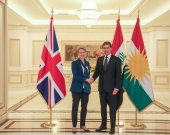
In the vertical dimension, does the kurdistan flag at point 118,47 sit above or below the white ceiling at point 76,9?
below

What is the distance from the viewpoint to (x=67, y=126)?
463 centimetres

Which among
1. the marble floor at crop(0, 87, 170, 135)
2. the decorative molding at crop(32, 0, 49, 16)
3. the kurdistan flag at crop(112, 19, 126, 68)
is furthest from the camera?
the decorative molding at crop(32, 0, 49, 16)

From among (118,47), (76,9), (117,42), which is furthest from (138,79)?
(76,9)

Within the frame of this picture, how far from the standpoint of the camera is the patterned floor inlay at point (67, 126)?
435 cm

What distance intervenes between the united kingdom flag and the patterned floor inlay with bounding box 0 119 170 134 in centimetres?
50

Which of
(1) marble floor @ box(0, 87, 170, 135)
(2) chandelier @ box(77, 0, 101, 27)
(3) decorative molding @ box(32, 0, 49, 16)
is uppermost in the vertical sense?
(3) decorative molding @ box(32, 0, 49, 16)

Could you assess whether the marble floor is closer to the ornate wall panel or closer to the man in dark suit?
the man in dark suit

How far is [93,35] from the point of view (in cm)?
→ 1130

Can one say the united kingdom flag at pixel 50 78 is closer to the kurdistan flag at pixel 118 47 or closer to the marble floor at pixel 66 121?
the marble floor at pixel 66 121

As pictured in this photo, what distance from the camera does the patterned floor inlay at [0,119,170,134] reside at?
4.35 metres

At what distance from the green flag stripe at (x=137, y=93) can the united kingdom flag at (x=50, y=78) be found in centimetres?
124

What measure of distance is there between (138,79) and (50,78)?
5.56 feet

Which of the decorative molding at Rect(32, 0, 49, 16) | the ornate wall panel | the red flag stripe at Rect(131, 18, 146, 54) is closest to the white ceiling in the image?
the decorative molding at Rect(32, 0, 49, 16)

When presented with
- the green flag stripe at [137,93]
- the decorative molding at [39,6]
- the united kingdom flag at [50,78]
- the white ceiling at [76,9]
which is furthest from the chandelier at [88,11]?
the green flag stripe at [137,93]
